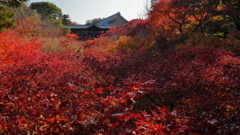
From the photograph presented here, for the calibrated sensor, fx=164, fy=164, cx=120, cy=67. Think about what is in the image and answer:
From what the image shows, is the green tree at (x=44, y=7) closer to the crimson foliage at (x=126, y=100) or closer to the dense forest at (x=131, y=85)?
the dense forest at (x=131, y=85)

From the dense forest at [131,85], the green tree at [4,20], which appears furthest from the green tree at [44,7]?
the green tree at [4,20]

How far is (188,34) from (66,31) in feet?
70.8

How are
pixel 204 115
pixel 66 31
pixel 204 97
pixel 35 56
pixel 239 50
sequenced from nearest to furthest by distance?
1. pixel 204 115
2. pixel 204 97
3. pixel 239 50
4. pixel 35 56
5. pixel 66 31

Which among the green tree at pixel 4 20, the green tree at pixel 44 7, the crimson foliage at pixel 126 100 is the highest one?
the green tree at pixel 44 7

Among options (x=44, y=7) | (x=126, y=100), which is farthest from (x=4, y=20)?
(x=44, y=7)

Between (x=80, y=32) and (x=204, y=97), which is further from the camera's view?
(x=80, y=32)

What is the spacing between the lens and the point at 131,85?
2.79m

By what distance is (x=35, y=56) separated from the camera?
812cm

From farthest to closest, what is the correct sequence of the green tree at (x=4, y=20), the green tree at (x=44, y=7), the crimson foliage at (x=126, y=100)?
1. the green tree at (x=44, y=7)
2. the green tree at (x=4, y=20)
3. the crimson foliage at (x=126, y=100)

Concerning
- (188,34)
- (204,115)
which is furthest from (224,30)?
(204,115)

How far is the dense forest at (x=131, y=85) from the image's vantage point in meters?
2.26

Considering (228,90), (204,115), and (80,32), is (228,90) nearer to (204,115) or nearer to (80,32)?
(204,115)

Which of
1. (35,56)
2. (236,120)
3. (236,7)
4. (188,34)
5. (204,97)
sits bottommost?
(204,97)

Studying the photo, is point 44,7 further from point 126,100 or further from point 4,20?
point 126,100
